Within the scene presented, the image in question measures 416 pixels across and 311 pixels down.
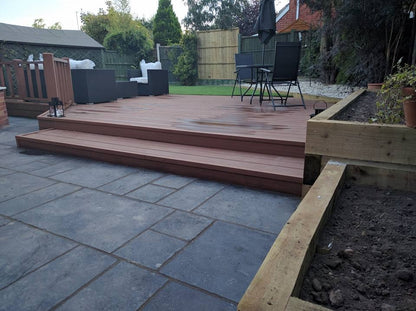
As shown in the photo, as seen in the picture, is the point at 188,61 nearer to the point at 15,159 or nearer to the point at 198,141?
the point at 15,159

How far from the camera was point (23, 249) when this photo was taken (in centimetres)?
160

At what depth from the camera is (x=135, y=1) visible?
24.2 metres

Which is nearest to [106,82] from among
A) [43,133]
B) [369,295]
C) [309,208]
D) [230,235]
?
[43,133]

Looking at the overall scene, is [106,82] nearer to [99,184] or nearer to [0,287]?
[99,184]

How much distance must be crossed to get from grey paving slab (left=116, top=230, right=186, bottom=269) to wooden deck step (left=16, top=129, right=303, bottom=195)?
3.03 feet

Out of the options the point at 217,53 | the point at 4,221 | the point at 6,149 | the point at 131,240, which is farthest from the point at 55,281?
the point at 217,53

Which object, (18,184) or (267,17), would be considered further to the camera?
(267,17)

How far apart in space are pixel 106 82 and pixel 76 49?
7777 millimetres

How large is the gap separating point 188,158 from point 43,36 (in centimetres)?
1228

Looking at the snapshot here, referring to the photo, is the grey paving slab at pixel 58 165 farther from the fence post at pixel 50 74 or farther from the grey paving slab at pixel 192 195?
the fence post at pixel 50 74

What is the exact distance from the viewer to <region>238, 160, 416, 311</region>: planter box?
0.74m

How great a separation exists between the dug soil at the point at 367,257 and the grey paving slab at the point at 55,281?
0.96m

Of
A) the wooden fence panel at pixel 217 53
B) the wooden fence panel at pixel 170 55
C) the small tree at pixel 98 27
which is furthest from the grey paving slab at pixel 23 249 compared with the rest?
the small tree at pixel 98 27

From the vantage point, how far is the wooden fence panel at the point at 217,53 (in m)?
11.7
